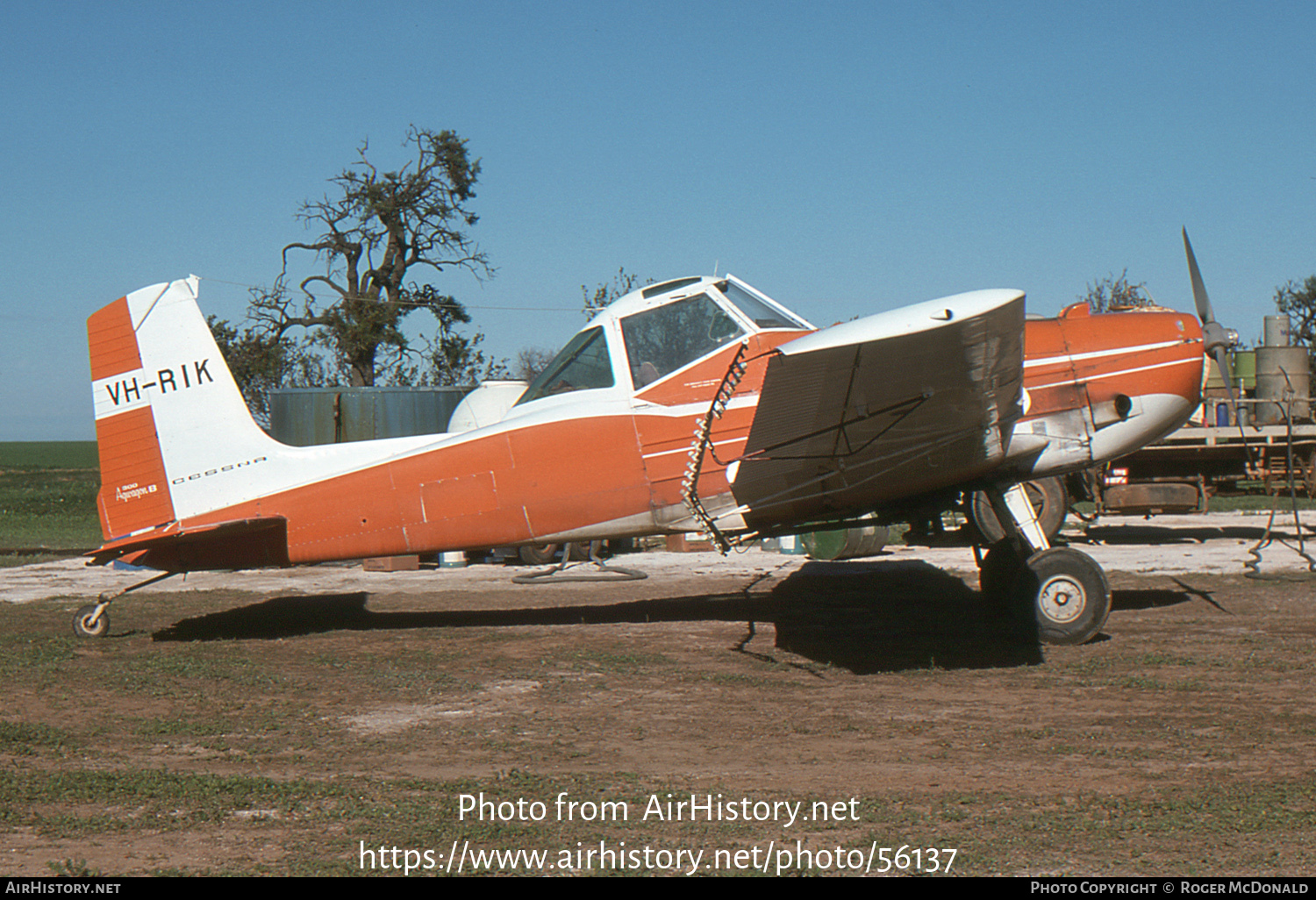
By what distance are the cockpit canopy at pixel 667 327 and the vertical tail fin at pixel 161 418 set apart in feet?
10.5

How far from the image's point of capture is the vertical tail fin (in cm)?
893

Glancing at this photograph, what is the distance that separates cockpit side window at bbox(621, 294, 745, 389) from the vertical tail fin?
3512mm

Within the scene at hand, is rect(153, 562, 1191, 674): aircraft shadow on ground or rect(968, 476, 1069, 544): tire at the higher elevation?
rect(968, 476, 1069, 544): tire

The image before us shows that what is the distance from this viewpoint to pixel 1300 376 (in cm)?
1758

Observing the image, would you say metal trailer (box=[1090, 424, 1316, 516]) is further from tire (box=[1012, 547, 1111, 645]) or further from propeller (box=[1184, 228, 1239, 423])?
tire (box=[1012, 547, 1111, 645])

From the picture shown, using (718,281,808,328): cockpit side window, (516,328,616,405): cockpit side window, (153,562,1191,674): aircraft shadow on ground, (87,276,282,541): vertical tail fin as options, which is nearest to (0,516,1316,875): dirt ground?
(153,562,1191,674): aircraft shadow on ground

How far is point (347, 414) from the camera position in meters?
19.8

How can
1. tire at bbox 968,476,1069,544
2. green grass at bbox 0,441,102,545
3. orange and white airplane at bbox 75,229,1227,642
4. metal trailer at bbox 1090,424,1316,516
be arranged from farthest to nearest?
green grass at bbox 0,441,102,545 < metal trailer at bbox 1090,424,1316,516 < tire at bbox 968,476,1069,544 < orange and white airplane at bbox 75,229,1227,642

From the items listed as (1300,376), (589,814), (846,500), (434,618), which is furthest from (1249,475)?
(589,814)

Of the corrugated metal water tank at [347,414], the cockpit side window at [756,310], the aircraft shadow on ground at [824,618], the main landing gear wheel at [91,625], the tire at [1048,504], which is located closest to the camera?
the aircraft shadow on ground at [824,618]

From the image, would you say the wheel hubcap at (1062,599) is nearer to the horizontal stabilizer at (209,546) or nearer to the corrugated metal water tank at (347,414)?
the horizontal stabilizer at (209,546)

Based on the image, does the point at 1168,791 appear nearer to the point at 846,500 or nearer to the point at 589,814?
the point at 589,814

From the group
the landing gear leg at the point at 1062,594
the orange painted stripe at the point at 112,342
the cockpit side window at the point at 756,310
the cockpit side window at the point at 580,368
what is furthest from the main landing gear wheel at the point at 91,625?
the landing gear leg at the point at 1062,594

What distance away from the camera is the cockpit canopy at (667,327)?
26.7 ft
